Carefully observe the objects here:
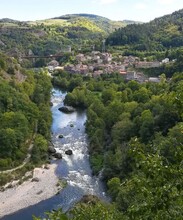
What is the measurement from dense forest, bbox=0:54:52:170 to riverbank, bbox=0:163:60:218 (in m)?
2.70

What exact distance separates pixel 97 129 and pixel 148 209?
117 ft

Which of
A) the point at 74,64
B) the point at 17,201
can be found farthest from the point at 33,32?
the point at 17,201

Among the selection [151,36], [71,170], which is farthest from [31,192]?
[151,36]

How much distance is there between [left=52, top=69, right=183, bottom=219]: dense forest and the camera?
7.11 meters

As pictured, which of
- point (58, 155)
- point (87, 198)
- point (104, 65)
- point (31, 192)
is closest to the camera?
point (87, 198)

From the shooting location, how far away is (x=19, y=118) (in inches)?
1559

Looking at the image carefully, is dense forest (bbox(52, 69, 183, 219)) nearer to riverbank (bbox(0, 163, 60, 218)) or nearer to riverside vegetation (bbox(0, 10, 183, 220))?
riverside vegetation (bbox(0, 10, 183, 220))

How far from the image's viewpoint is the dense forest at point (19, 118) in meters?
36.2

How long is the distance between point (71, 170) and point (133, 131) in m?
7.06

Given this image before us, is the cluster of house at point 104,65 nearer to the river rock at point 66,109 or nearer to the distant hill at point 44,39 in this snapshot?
the distant hill at point 44,39

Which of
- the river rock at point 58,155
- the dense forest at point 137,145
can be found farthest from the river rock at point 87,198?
the river rock at point 58,155

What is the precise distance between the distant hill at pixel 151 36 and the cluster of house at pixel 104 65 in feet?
37.8

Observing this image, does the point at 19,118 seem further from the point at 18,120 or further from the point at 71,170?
the point at 71,170

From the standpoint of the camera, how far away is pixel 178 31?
108m
